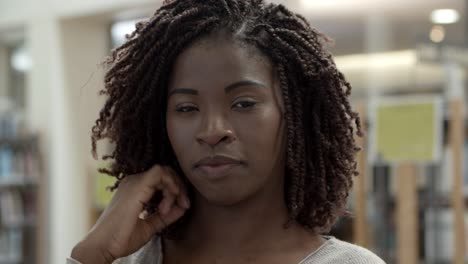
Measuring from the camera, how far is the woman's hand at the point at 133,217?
3.93ft

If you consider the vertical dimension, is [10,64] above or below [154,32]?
above

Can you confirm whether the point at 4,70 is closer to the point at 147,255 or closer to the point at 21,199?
the point at 21,199

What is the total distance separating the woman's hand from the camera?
47.1 inches

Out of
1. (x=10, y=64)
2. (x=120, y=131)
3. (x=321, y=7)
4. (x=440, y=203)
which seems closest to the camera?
(x=120, y=131)

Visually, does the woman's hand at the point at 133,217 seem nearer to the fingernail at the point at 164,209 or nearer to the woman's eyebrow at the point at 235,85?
the fingernail at the point at 164,209

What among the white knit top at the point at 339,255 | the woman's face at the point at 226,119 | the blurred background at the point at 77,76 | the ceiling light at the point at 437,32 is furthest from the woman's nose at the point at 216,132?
the ceiling light at the point at 437,32

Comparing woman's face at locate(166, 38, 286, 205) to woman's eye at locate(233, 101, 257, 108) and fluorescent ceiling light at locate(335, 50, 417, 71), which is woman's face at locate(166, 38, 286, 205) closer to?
woman's eye at locate(233, 101, 257, 108)

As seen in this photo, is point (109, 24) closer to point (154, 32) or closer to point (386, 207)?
point (386, 207)

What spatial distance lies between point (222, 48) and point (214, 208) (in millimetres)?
258

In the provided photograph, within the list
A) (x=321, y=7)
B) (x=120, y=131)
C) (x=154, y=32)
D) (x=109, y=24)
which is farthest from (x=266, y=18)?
(x=109, y=24)

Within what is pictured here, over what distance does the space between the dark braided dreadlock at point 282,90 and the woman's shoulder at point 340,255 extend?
0.19 feet

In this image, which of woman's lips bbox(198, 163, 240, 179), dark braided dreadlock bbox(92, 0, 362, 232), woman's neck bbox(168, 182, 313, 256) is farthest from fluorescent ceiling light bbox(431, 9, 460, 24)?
woman's lips bbox(198, 163, 240, 179)

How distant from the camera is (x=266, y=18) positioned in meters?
1.18

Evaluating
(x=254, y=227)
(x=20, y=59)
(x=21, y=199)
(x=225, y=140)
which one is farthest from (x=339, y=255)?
(x=20, y=59)
